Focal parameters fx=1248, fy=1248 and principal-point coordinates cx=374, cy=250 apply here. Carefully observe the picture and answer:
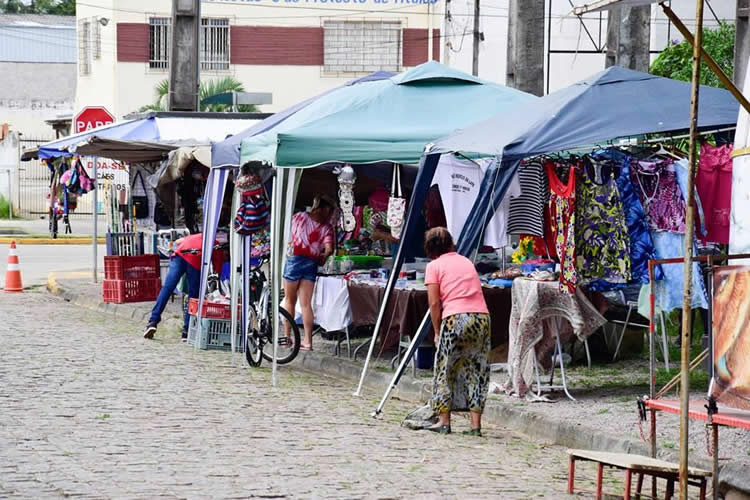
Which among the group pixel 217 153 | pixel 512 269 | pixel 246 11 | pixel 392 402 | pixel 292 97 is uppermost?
pixel 246 11

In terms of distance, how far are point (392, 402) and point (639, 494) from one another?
4.47 m

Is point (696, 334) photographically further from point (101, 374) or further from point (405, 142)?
point (101, 374)

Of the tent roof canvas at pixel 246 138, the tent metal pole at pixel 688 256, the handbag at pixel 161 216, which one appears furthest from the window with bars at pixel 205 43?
the tent metal pole at pixel 688 256

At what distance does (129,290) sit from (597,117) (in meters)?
11.0

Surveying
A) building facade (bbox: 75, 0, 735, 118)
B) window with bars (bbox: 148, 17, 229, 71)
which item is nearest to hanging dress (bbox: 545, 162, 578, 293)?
building facade (bbox: 75, 0, 735, 118)

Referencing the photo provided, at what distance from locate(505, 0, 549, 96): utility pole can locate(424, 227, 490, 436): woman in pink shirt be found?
739 centimetres

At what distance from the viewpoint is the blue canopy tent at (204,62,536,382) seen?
41.1 feet

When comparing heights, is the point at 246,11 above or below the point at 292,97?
above

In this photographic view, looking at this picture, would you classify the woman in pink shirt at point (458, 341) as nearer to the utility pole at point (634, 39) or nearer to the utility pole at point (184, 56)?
the utility pole at point (634, 39)

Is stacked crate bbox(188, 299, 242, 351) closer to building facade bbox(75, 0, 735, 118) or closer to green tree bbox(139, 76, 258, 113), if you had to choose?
green tree bbox(139, 76, 258, 113)

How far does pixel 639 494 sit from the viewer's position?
7.89 meters

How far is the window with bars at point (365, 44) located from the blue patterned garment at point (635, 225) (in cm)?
3549

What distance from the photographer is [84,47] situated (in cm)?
4781

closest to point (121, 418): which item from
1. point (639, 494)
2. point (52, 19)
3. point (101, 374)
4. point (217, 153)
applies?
point (101, 374)
